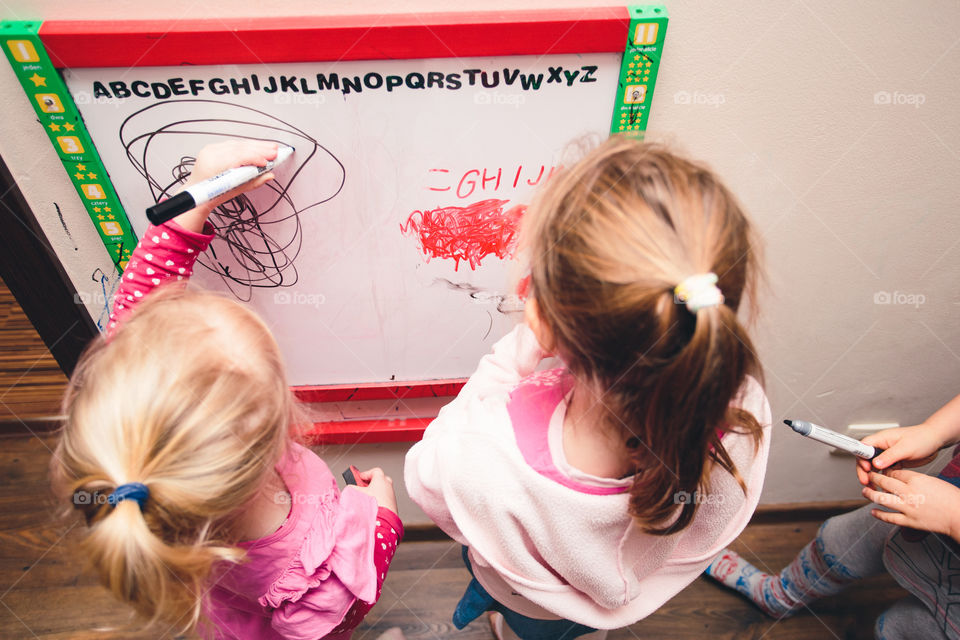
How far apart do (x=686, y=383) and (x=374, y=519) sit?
21.9 inches

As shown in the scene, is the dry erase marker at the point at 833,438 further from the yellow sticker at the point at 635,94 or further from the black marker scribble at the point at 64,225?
the black marker scribble at the point at 64,225

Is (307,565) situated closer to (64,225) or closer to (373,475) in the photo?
(373,475)

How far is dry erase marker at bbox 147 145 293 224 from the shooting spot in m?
0.58

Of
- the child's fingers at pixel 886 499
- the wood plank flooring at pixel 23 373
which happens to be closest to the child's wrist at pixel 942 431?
the child's fingers at pixel 886 499

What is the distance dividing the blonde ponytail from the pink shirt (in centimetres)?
13

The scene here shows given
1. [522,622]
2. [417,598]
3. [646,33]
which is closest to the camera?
[646,33]

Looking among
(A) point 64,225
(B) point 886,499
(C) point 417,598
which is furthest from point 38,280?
(B) point 886,499

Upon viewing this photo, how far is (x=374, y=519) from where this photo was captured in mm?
808

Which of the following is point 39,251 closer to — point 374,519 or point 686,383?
point 374,519

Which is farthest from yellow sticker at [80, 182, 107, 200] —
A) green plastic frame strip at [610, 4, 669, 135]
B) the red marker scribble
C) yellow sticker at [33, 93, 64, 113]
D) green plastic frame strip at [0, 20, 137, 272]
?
green plastic frame strip at [610, 4, 669, 135]

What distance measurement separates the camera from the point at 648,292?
435 mm

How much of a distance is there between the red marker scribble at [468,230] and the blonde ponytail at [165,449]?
33cm

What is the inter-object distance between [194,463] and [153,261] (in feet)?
1.06

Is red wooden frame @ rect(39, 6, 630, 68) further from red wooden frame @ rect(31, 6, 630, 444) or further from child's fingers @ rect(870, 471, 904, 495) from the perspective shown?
child's fingers @ rect(870, 471, 904, 495)
